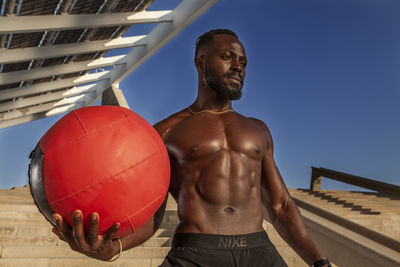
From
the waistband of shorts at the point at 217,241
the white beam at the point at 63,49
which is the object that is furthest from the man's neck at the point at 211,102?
the white beam at the point at 63,49

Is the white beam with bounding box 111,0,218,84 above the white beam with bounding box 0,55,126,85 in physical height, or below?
above

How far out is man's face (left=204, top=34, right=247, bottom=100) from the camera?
228 cm

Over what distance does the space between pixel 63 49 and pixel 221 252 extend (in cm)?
1230

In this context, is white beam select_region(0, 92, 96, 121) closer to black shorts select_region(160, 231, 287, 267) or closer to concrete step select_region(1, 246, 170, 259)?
concrete step select_region(1, 246, 170, 259)

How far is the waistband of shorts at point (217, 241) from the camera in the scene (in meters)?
1.89

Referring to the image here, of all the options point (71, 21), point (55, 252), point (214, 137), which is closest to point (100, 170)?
point (214, 137)

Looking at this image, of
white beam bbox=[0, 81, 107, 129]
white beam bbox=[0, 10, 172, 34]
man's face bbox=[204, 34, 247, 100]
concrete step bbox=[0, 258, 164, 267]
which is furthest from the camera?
white beam bbox=[0, 81, 107, 129]

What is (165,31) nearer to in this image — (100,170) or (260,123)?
(260,123)

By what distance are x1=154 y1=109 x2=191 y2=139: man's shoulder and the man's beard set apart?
0.24m

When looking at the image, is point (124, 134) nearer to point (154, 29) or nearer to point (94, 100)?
point (154, 29)

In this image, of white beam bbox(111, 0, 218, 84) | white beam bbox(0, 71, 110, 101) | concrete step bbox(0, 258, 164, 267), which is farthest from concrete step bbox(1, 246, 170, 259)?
white beam bbox(0, 71, 110, 101)

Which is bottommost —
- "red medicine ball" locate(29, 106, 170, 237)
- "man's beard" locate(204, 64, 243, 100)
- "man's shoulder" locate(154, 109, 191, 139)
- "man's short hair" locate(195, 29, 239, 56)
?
"red medicine ball" locate(29, 106, 170, 237)

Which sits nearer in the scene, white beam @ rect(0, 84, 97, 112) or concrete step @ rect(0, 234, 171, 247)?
concrete step @ rect(0, 234, 171, 247)

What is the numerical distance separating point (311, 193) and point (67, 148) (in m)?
8.40
